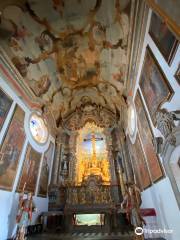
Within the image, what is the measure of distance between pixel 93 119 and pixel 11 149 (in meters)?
7.72

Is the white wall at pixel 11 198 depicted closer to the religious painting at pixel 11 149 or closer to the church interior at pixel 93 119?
the church interior at pixel 93 119

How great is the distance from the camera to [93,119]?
13766mm

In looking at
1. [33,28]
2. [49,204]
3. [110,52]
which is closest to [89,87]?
[110,52]

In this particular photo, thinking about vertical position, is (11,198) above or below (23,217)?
above

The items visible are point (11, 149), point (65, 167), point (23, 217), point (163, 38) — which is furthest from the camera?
point (65, 167)

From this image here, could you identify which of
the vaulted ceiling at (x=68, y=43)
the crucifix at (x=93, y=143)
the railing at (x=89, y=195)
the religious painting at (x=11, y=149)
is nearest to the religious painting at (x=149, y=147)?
the vaulted ceiling at (x=68, y=43)

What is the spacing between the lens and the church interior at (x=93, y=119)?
16.5 feet

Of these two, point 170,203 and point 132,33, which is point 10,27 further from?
point 170,203

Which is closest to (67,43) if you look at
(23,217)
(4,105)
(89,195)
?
(4,105)

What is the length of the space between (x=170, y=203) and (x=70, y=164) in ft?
25.7

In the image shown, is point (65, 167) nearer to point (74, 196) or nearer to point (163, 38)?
point (74, 196)

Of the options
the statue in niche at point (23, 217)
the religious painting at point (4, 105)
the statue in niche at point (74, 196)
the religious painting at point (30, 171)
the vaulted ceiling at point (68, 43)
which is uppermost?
the vaulted ceiling at point (68, 43)

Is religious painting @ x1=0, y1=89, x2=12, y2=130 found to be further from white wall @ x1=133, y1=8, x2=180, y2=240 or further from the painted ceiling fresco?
white wall @ x1=133, y1=8, x2=180, y2=240

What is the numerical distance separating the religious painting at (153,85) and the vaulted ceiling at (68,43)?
1918mm
